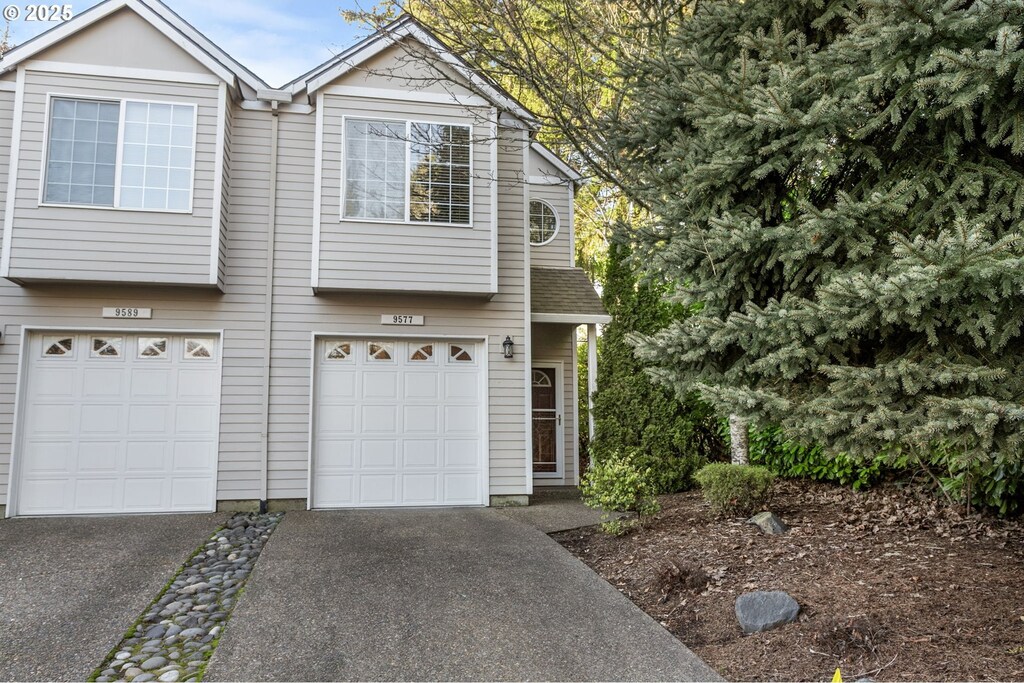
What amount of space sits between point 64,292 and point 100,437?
1.68 m

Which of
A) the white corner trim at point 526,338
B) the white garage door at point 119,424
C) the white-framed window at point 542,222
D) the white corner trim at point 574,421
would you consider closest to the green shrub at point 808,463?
the white corner trim at point 574,421

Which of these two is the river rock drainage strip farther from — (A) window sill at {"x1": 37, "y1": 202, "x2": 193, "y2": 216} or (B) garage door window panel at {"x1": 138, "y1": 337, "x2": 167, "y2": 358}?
(A) window sill at {"x1": 37, "y1": 202, "x2": 193, "y2": 216}

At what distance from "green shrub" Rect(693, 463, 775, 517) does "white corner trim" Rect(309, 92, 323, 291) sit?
16.1ft

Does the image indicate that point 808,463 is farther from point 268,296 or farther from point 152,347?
point 152,347

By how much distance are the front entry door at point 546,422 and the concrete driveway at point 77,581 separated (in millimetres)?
4421

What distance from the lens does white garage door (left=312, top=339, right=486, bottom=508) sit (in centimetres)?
795

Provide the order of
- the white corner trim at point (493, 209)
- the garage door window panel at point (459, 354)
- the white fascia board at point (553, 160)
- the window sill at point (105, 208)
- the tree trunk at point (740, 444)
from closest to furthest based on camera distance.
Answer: the window sill at point (105, 208) < the tree trunk at point (740, 444) < the white corner trim at point (493, 209) < the garage door window panel at point (459, 354) < the white fascia board at point (553, 160)

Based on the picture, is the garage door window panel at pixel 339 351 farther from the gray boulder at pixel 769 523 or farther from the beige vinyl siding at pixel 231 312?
the gray boulder at pixel 769 523

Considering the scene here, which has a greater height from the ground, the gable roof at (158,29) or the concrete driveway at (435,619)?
the gable roof at (158,29)

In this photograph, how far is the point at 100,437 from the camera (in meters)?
7.45

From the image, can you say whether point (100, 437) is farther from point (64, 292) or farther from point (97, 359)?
point (64, 292)

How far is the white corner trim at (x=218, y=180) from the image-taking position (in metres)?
7.41

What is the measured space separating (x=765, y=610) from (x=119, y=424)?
6979 mm

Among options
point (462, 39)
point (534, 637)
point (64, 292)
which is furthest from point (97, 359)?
point (534, 637)
